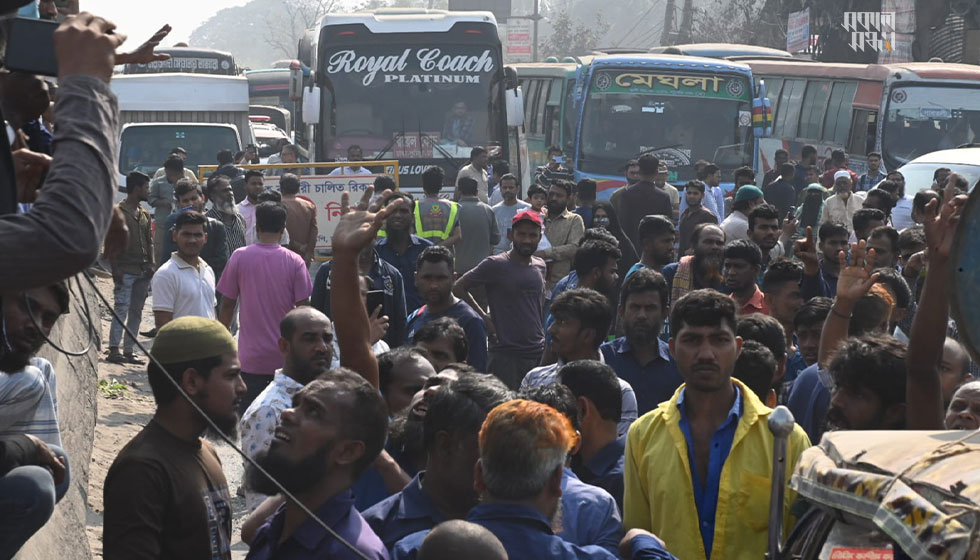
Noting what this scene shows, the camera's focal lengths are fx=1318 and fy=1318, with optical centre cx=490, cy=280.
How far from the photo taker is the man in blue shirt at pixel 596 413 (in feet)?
15.8

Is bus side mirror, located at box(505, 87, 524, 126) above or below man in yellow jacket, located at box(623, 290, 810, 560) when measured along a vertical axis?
below

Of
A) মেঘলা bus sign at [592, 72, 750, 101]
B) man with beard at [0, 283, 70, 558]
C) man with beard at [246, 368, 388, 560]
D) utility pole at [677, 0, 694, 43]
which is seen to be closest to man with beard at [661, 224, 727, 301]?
man with beard at [0, 283, 70, 558]

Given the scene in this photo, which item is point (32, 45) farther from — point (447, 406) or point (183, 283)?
point (183, 283)

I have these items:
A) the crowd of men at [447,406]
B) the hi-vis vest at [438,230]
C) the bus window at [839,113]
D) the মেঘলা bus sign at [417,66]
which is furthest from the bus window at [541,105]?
the crowd of men at [447,406]

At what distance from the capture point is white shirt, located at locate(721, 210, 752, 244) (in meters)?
11.2

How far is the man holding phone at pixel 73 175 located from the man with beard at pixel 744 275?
5.31 meters

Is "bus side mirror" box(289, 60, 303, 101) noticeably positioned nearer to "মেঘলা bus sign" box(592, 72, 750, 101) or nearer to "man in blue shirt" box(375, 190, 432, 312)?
"মেঘলা bus sign" box(592, 72, 750, 101)

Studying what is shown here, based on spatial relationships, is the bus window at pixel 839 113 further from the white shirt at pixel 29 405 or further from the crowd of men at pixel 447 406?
the white shirt at pixel 29 405

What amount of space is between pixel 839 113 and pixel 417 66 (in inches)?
438

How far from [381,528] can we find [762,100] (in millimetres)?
17214

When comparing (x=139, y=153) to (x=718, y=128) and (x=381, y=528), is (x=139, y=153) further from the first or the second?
(x=381, y=528)

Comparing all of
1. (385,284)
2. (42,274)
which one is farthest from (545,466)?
(385,284)

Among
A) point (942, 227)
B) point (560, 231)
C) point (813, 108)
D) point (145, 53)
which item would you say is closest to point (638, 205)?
point (560, 231)

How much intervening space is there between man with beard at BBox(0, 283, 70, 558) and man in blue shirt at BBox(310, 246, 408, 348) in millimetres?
3495
